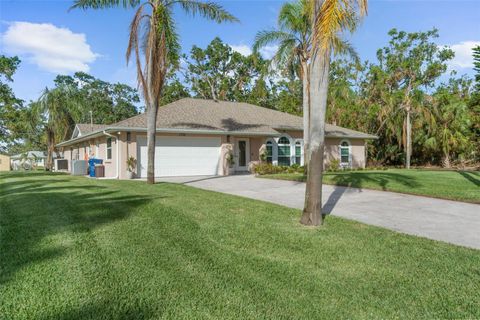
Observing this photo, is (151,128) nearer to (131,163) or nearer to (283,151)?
(131,163)

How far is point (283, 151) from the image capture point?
23.2m

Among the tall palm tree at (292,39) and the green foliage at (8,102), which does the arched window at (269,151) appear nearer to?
the tall palm tree at (292,39)

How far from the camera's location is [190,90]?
41938 mm

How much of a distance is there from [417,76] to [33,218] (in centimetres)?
4118

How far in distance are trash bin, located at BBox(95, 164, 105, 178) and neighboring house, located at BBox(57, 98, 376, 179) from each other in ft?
0.82

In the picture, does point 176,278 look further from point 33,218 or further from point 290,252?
point 33,218

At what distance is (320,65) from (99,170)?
631 inches

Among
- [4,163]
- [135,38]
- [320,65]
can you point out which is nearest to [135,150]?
[135,38]

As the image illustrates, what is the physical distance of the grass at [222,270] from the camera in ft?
10.6

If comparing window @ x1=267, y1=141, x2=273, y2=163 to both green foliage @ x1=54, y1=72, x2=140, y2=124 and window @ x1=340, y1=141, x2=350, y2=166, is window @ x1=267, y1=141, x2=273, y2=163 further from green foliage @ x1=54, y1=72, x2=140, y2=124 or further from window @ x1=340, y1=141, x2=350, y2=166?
green foliage @ x1=54, y1=72, x2=140, y2=124

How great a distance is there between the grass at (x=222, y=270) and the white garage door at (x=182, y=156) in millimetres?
10887

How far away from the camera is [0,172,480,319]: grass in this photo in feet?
10.6

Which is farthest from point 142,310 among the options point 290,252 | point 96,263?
point 290,252

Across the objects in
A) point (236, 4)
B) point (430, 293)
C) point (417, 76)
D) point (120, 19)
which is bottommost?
point (430, 293)
